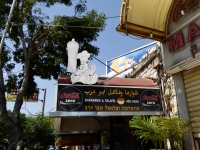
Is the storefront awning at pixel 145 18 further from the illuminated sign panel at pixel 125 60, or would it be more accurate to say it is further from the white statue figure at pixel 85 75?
the illuminated sign panel at pixel 125 60

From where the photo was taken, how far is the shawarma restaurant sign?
20.2ft

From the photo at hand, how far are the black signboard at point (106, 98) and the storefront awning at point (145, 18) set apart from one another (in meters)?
1.91

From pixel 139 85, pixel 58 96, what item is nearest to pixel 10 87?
pixel 58 96

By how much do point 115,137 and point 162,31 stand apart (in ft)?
16.6

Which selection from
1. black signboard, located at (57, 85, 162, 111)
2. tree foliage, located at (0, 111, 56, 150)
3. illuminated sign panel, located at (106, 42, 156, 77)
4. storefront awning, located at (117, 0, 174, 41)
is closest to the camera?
storefront awning, located at (117, 0, 174, 41)

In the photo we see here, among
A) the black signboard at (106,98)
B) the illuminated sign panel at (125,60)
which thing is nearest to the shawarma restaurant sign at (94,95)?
the black signboard at (106,98)

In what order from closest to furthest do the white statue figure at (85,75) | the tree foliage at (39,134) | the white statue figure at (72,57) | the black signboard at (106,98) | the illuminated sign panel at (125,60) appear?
1. the black signboard at (106,98)
2. the white statue figure at (85,75)
3. the white statue figure at (72,57)
4. the tree foliage at (39,134)
5. the illuminated sign panel at (125,60)

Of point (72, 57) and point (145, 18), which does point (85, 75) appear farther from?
point (145, 18)

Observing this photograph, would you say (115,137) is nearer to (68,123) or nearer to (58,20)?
(68,123)

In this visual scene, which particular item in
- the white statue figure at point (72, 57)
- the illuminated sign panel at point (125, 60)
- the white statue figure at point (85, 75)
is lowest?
the white statue figure at point (85, 75)

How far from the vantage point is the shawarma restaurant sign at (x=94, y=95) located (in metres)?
6.17

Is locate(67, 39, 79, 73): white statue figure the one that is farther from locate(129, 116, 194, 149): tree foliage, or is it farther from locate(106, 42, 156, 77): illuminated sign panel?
locate(106, 42, 156, 77): illuminated sign panel

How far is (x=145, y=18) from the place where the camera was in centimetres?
623

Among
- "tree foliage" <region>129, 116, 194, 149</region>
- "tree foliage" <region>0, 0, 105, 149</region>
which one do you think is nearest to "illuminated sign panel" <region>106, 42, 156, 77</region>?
"tree foliage" <region>0, 0, 105, 149</region>
